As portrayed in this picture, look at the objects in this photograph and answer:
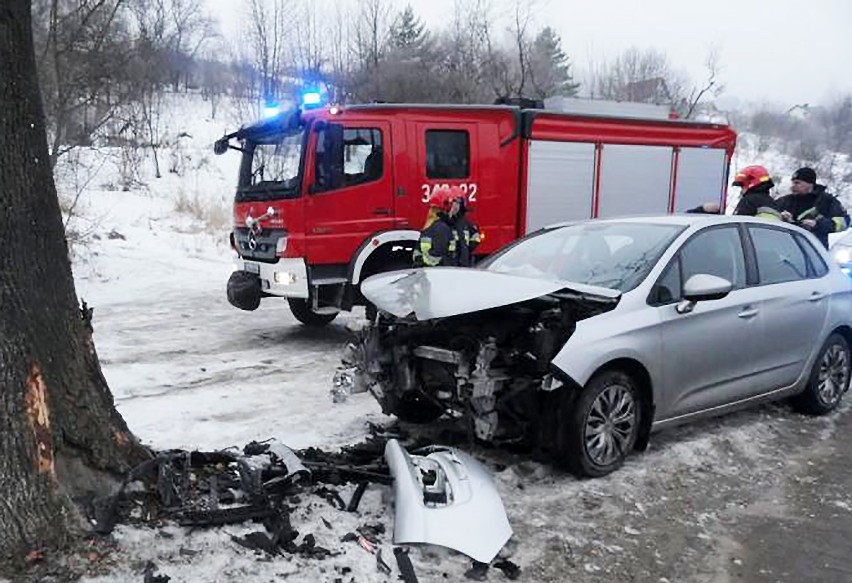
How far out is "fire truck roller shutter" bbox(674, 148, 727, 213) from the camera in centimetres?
1070

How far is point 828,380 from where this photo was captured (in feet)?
19.3

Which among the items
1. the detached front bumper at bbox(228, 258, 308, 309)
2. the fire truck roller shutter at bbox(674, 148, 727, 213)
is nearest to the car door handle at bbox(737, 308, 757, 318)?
the detached front bumper at bbox(228, 258, 308, 309)

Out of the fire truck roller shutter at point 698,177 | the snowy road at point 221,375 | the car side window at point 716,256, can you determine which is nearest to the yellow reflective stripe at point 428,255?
the snowy road at point 221,375

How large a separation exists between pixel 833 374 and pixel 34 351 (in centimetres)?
566

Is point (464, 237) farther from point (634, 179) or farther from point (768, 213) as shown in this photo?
point (634, 179)

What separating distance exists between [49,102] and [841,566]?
495 inches

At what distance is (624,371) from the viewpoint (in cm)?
449

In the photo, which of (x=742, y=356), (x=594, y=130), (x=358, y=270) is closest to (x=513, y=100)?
(x=594, y=130)

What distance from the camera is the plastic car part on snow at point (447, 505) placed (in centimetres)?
336

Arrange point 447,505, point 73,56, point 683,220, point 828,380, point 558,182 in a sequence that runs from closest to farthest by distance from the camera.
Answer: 1. point 447,505
2. point 683,220
3. point 828,380
4. point 558,182
5. point 73,56

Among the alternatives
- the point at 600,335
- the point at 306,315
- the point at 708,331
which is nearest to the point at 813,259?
the point at 708,331

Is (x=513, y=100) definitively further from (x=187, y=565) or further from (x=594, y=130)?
(x=187, y=565)

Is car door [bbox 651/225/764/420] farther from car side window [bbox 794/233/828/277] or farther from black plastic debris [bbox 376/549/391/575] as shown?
black plastic debris [bbox 376/549/391/575]

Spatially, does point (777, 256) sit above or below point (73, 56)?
below
